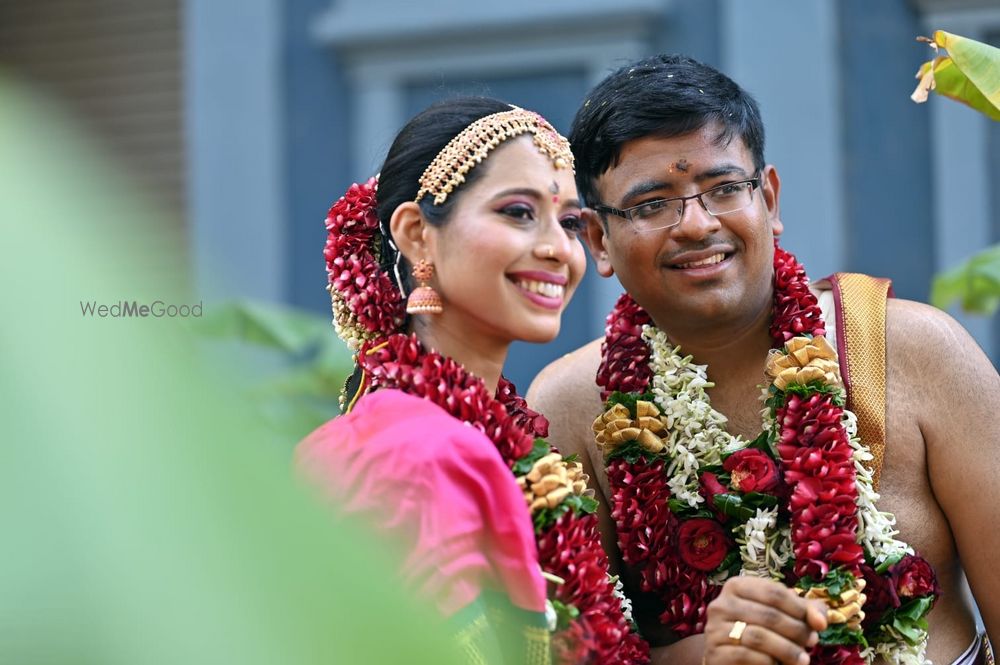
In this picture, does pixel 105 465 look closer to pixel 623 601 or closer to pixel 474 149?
pixel 474 149

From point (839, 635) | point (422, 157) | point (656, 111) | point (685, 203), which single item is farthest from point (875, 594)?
point (422, 157)

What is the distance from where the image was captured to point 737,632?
95.8 inches

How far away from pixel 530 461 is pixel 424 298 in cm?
37

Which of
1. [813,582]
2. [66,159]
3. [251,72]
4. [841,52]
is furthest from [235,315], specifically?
[66,159]

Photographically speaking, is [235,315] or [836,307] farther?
[235,315]

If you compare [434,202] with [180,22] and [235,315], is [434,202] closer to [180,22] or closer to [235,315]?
[235,315]

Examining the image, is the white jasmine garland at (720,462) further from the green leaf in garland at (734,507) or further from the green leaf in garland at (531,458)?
the green leaf in garland at (531,458)

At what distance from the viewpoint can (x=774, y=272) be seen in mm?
3225

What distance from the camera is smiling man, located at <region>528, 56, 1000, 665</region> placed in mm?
2809

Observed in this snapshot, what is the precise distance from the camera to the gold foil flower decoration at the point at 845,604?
2.63 m

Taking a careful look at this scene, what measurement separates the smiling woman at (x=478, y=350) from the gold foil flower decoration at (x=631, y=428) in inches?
19.4

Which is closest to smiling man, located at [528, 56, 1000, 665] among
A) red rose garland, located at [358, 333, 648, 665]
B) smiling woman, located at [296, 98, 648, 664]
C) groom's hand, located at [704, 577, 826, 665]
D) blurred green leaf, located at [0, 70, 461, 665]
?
groom's hand, located at [704, 577, 826, 665]

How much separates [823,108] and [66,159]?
5.79 m

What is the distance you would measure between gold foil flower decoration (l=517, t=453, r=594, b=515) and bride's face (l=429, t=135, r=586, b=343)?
0.81ft
